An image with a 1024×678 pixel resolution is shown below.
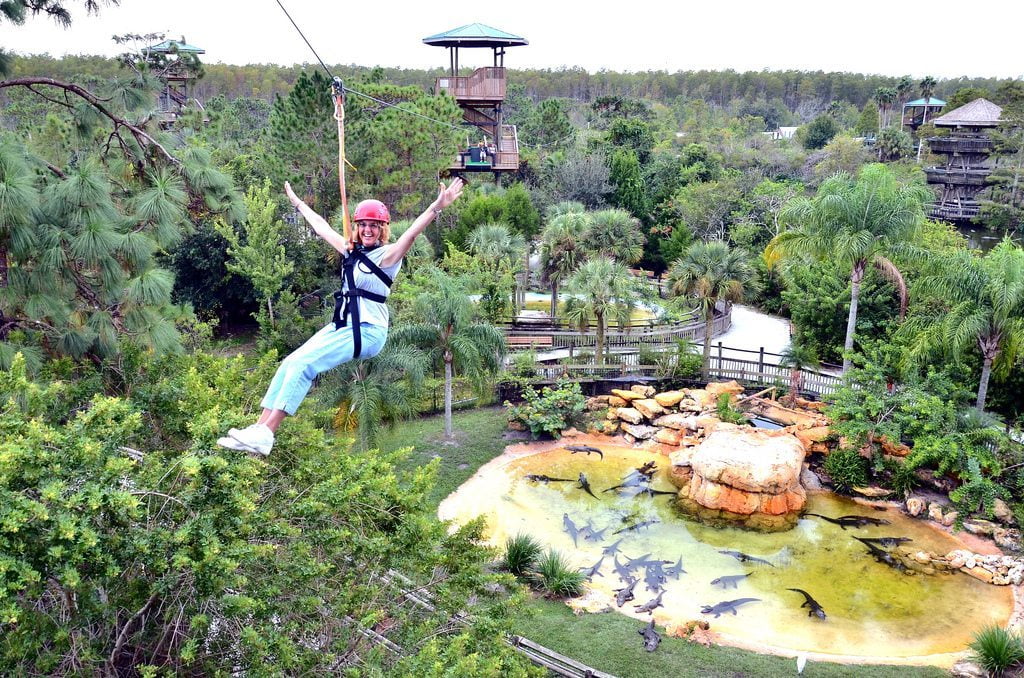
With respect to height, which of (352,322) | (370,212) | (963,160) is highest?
(963,160)

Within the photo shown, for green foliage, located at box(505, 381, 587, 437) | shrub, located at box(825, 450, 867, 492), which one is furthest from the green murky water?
green foliage, located at box(505, 381, 587, 437)

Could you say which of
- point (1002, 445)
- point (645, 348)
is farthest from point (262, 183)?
point (1002, 445)

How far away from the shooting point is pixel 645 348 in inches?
826

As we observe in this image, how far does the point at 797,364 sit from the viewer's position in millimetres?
18406

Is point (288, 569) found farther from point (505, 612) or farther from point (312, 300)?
point (312, 300)

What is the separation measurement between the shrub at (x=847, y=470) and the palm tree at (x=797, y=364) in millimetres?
2921

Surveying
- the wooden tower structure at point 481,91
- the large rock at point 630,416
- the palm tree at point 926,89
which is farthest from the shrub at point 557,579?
the palm tree at point 926,89

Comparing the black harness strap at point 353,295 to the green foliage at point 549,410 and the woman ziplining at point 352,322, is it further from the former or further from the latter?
the green foliage at point 549,410

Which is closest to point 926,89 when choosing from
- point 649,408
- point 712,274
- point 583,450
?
point 712,274

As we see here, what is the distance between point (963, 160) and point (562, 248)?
105ft

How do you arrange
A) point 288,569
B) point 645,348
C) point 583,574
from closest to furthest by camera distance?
point 288,569 → point 583,574 → point 645,348

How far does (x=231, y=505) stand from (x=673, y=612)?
27.4 ft

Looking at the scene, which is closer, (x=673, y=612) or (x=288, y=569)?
(x=288, y=569)

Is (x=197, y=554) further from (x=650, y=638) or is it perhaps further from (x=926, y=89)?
(x=926, y=89)
